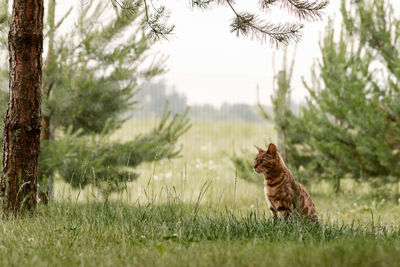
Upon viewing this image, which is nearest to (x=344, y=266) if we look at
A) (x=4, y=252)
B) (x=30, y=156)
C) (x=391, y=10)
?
(x=4, y=252)

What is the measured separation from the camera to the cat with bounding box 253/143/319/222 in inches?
170

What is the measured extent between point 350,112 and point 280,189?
405cm

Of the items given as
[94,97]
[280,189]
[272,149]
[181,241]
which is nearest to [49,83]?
[94,97]

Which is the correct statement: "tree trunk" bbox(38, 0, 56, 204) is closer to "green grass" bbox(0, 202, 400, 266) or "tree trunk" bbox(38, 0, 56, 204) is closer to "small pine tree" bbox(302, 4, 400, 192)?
"green grass" bbox(0, 202, 400, 266)

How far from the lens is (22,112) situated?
4.51 m

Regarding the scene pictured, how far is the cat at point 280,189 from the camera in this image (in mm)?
4324

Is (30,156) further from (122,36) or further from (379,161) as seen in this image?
(379,161)

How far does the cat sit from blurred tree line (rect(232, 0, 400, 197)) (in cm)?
365

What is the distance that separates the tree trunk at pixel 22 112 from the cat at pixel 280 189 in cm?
235

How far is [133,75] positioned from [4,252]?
4.51 metres

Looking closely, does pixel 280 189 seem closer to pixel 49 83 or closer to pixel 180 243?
pixel 180 243

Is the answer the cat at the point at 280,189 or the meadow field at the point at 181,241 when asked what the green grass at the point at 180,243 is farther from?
the cat at the point at 280,189

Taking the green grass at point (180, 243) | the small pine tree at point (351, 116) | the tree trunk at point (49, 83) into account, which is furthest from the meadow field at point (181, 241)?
the small pine tree at point (351, 116)

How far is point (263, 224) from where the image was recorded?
12.9 feet
